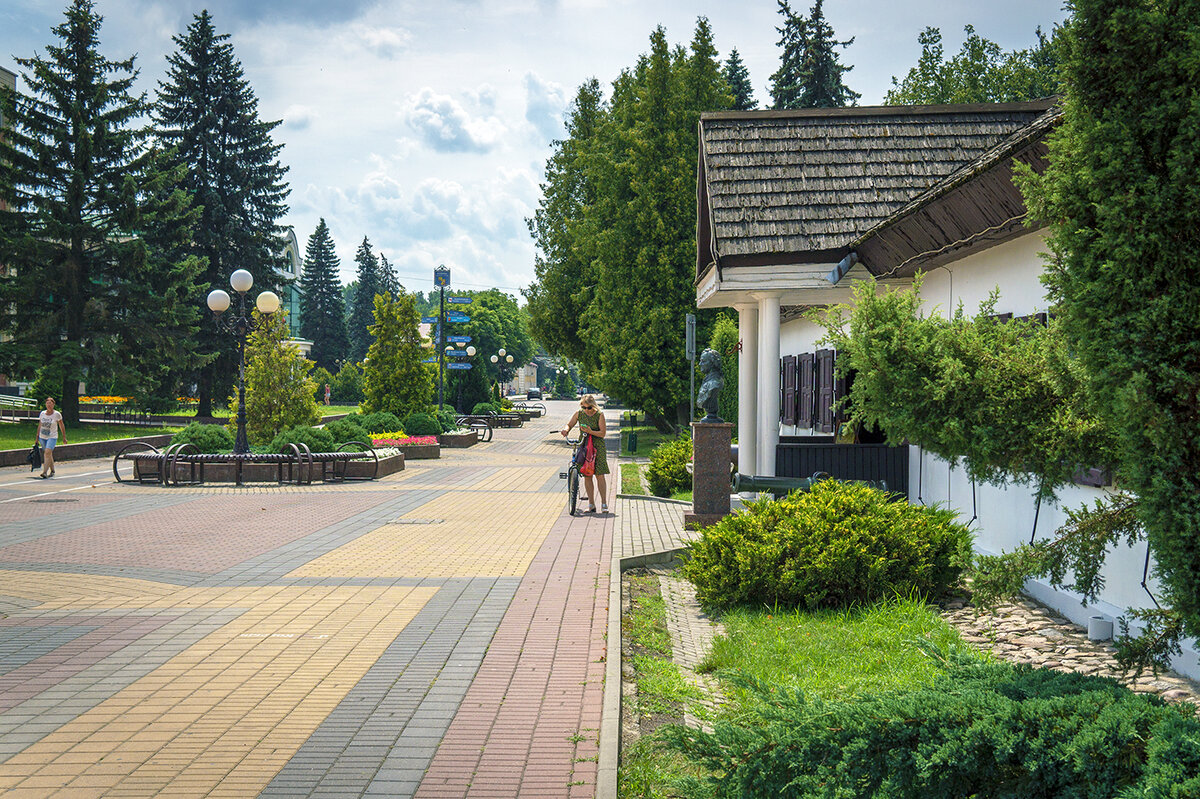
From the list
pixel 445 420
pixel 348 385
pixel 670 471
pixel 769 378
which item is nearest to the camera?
pixel 769 378

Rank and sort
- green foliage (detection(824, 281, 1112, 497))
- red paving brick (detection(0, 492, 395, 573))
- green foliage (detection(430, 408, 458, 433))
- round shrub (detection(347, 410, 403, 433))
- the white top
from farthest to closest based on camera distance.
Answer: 1. green foliage (detection(430, 408, 458, 433))
2. round shrub (detection(347, 410, 403, 433))
3. the white top
4. red paving brick (detection(0, 492, 395, 573))
5. green foliage (detection(824, 281, 1112, 497))

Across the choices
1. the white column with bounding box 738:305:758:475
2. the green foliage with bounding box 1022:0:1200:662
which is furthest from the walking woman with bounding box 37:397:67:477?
the green foliage with bounding box 1022:0:1200:662

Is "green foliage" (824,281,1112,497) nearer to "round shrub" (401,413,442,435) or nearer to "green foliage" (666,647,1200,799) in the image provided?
"green foliage" (666,647,1200,799)

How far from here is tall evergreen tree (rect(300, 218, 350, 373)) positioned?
266 feet

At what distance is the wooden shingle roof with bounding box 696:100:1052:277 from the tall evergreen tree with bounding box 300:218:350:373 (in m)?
70.9

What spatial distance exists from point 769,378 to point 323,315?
241 ft

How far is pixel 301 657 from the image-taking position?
671 centimetres

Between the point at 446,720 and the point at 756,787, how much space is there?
2.34m

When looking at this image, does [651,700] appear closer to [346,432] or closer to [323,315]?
[346,432]

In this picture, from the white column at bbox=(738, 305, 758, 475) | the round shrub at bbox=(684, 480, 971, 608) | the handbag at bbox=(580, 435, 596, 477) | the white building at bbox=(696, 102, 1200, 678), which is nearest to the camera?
the round shrub at bbox=(684, 480, 971, 608)

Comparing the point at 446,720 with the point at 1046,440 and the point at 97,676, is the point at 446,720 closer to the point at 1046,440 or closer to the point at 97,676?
the point at 97,676

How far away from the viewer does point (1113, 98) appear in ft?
10.0

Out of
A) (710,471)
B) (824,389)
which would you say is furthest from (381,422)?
(710,471)

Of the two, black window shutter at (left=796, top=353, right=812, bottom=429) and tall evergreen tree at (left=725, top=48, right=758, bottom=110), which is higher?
tall evergreen tree at (left=725, top=48, right=758, bottom=110)
